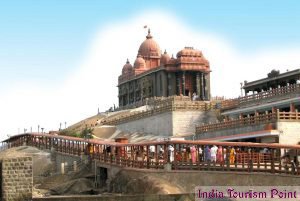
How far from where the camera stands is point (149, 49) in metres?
93.4

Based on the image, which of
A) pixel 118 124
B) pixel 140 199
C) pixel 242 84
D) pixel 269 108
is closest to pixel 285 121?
pixel 269 108

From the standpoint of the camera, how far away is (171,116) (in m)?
54.7

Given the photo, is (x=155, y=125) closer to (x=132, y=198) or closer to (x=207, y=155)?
(x=207, y=155)

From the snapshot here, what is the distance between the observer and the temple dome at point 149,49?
93.1 meters

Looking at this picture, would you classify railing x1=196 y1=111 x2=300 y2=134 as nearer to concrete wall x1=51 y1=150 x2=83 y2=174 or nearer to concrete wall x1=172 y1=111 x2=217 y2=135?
concrete wall x1=172 y1=111 x2=217 y2=135

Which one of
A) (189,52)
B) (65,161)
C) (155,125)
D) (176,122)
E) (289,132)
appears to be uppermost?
(189,52)

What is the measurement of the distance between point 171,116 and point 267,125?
16.5 meters

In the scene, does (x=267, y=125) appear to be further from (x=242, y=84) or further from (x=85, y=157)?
(x=242, y=84)

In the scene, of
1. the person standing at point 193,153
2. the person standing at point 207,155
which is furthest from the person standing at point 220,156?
the person standing at point 193,153

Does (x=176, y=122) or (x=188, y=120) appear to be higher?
(x=188, y=120)

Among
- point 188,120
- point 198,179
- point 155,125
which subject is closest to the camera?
point 198,179

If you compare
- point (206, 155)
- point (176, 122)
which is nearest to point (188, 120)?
point (176, 122)

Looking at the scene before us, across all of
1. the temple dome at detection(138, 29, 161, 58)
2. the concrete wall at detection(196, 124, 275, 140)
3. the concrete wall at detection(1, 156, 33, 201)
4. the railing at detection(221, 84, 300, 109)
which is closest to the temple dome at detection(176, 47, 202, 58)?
the temple dome at detection(138, 29, 161, 58)

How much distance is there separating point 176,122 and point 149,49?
4009 centimetres
